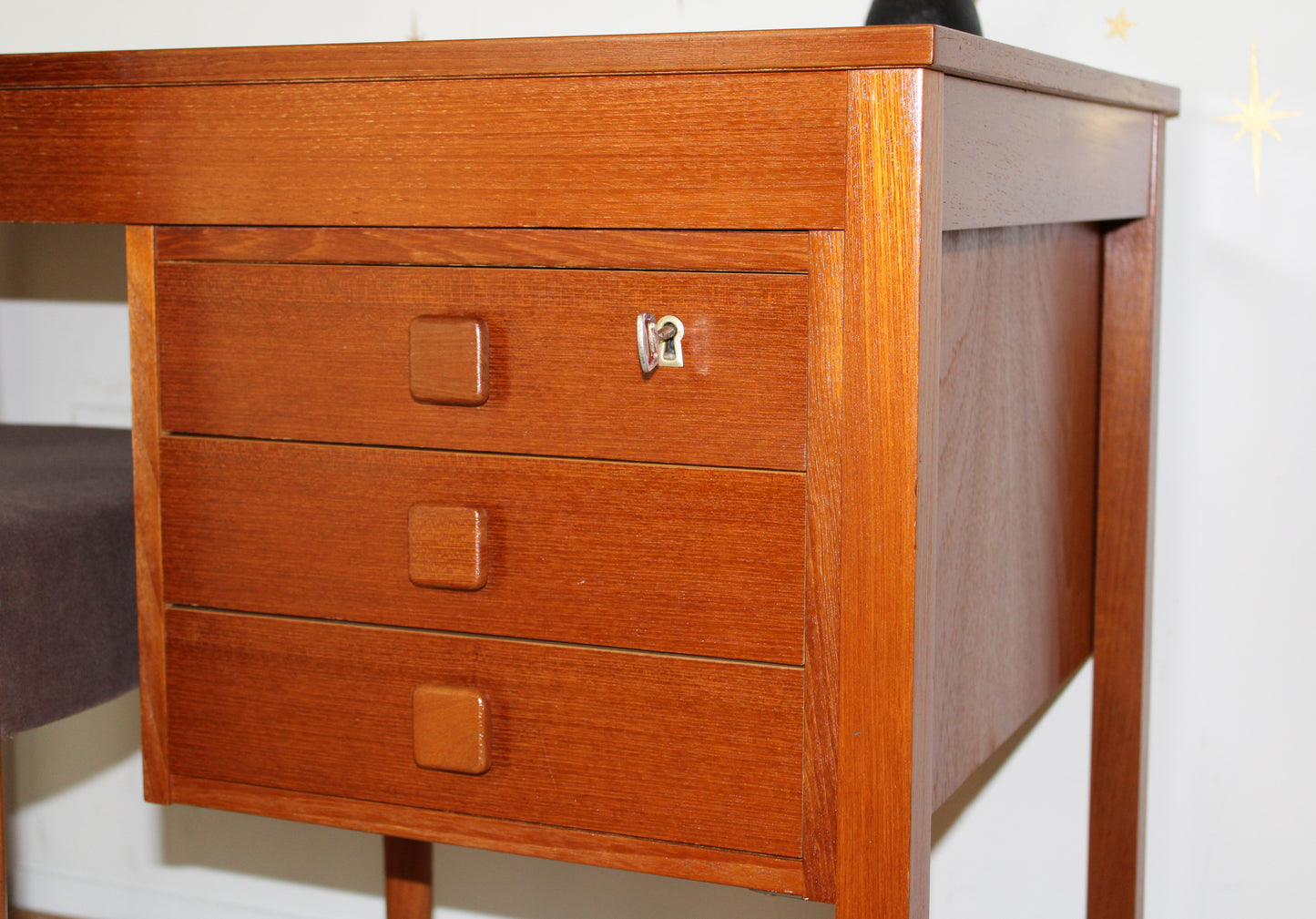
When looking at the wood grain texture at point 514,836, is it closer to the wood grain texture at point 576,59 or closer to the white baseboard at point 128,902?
the wood grain texture at point 576,59

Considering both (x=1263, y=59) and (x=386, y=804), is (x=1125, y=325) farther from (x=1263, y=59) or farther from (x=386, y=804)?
(x=386, y=804)

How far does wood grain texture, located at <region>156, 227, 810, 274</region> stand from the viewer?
26.8 inches

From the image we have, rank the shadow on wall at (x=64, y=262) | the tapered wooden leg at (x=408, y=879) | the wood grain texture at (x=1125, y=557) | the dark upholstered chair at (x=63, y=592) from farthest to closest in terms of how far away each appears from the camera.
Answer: the shadow on wall at (x=64, y=262) < the tapered wooden leg at (x=408, y=879) < the wood grain texture at (x=1125, y=557) < the dark upholstered chair at (x=63, y=592)

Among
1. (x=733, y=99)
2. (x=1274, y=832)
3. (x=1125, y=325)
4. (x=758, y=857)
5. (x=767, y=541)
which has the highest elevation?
(x=733, y=99)

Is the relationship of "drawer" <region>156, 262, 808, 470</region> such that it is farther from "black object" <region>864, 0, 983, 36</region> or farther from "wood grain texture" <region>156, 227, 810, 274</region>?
"black object" <region>864, 0, 983, 36</region>

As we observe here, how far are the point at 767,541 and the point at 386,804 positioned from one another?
10.6 inches

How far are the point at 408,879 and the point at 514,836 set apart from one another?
560mm

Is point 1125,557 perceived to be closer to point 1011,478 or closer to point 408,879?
point 1011,478

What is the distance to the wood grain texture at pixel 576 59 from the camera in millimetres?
641

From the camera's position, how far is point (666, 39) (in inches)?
26.4

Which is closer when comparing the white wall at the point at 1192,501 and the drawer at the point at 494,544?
the drawer at the point at 494,544

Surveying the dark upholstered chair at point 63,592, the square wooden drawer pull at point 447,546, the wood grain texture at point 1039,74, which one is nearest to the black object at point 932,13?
the wood grain texture at point 1039,74

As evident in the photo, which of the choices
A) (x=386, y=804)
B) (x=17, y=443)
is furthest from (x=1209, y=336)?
(x=17, y=443)

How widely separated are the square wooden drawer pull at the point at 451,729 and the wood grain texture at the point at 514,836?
3cm
